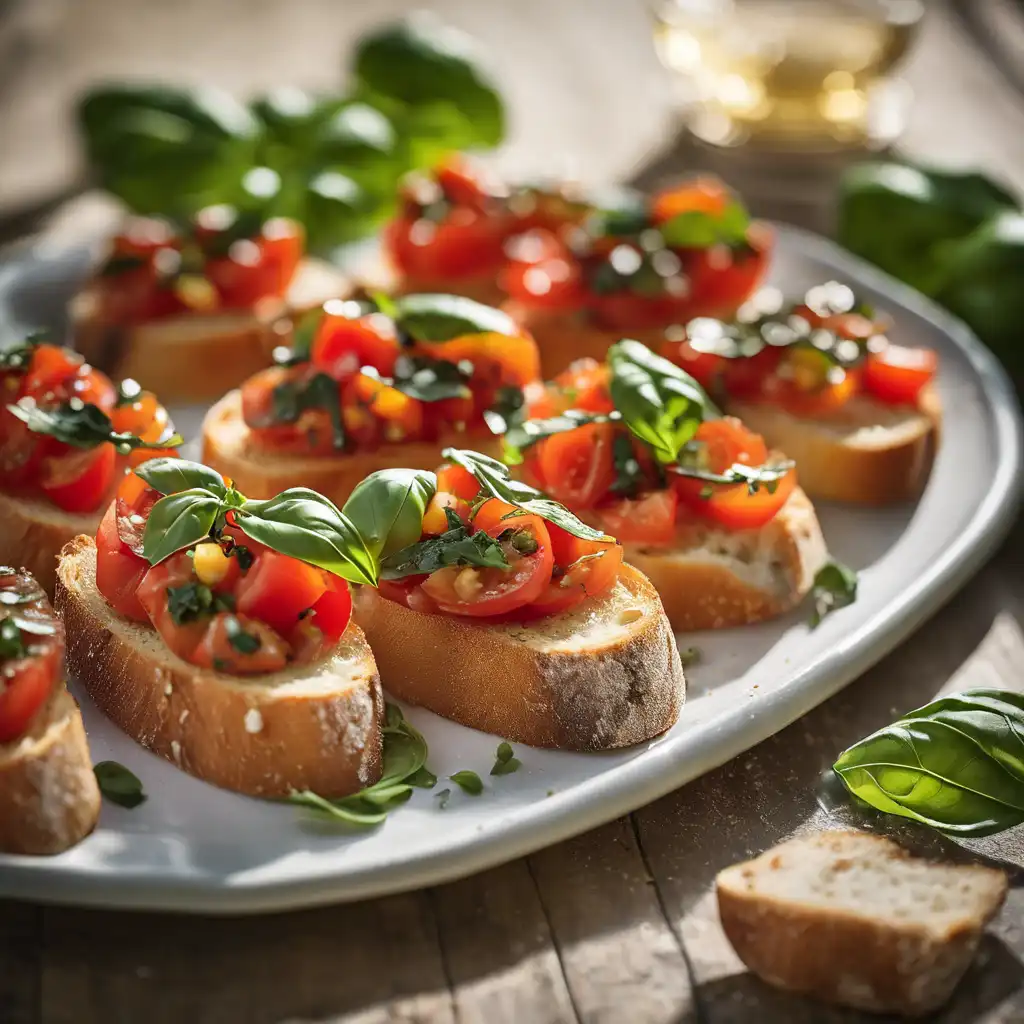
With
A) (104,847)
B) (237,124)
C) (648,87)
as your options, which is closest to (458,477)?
(104,847)

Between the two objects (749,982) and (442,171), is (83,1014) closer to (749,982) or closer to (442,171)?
(749,982)

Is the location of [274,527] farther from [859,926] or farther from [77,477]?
[859,926]

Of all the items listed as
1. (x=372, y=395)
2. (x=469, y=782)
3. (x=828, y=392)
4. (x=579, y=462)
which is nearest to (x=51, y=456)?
(x=372, y=395)

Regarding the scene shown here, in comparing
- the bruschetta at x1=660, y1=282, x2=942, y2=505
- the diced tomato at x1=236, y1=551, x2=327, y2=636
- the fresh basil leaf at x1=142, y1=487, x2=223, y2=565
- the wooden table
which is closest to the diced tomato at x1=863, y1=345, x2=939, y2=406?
the bruschetta at x1=660, y1=282, x2=942, y2=505

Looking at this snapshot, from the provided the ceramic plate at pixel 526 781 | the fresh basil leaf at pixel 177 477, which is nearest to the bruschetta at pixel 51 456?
the fresh basil leaf at pixel 177 477

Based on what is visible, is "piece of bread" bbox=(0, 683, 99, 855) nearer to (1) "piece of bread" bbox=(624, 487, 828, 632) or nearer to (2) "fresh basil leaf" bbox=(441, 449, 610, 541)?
(2) "fresh basil leaf" bbox=(441, 449, 610, 541)

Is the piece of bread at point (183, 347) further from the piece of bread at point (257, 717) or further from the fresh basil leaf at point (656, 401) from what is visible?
the piece of bread at point (257, 717)
